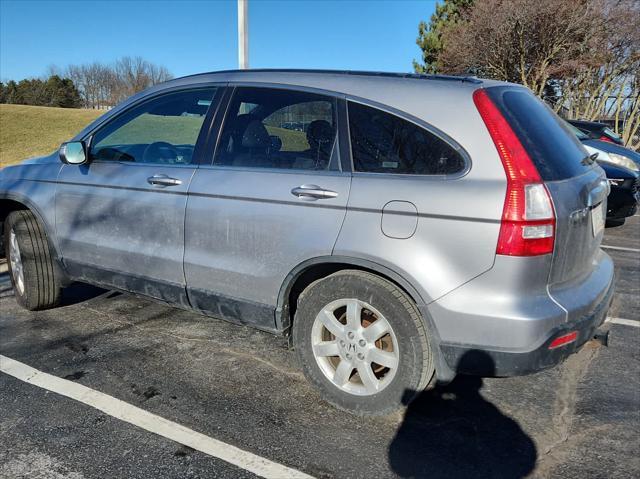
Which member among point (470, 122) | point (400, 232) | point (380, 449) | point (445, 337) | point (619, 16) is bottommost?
point (380, 449)

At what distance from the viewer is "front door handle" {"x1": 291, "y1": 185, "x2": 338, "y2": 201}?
2.76m

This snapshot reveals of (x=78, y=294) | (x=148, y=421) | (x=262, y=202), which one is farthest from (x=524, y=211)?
(x=78, y=294)

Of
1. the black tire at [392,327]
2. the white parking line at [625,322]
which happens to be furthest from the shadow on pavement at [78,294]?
the white parking line at [625,322]

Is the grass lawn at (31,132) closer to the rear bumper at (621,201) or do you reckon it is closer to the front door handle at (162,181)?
the front door handle at (162,181)

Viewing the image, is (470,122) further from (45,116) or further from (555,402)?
(45,116)

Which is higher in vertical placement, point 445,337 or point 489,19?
point 489,19

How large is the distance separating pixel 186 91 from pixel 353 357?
203cm

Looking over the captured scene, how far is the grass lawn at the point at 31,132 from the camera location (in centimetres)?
1994

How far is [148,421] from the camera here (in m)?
2.82

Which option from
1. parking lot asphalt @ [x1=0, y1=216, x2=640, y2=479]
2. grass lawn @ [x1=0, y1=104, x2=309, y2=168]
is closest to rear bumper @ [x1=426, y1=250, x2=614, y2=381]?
parking lot asphalt @ [x1=0, y1=216, x2=640, y2=479]

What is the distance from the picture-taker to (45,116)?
34.0m

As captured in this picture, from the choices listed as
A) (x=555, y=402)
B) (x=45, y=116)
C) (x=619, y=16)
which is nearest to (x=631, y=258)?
(x=555, y=402)

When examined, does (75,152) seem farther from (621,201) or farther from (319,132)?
(621,201)

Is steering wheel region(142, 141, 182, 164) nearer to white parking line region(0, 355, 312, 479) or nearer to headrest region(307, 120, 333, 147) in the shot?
headrest region(307, 120, 333, 147)
